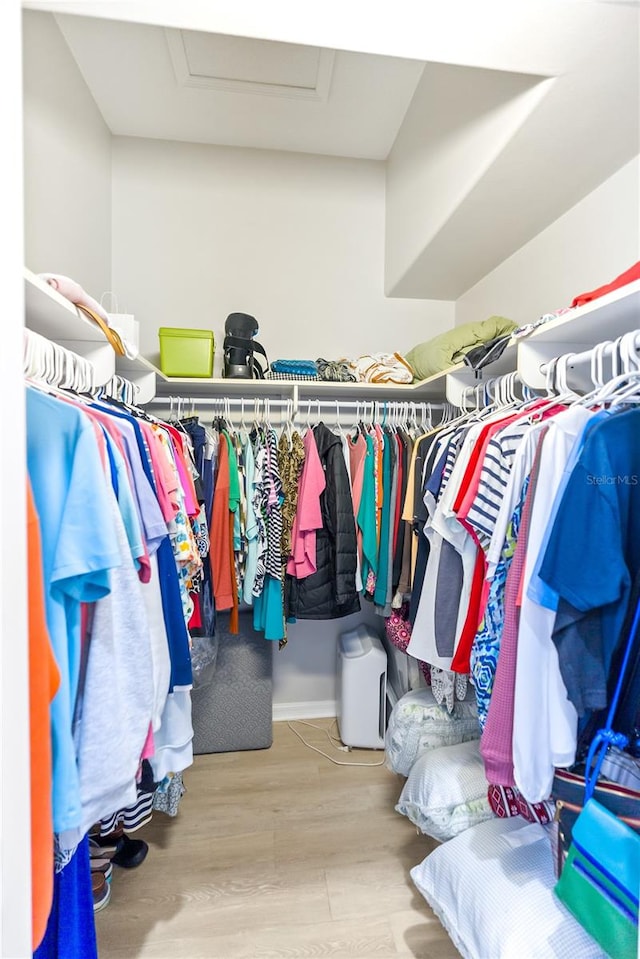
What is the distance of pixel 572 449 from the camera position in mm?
934

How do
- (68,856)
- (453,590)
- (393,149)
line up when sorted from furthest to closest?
1. (393,149)
2. (453,590)
3. (68,856)

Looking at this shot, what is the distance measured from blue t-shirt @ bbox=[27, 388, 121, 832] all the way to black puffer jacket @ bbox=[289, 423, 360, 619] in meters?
1.27

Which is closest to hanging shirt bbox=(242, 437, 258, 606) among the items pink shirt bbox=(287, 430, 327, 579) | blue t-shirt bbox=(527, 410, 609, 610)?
pink shirt bbox=(287, 430, 327, 579)

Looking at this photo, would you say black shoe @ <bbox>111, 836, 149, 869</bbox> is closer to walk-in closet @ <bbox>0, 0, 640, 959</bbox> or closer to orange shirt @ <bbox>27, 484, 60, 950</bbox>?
walk-in closet @ <bbox>0, 0, 640, 959</bbox>

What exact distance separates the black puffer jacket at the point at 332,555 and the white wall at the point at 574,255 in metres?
0.98

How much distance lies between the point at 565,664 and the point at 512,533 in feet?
1.03

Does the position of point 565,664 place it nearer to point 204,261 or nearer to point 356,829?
point 356,829

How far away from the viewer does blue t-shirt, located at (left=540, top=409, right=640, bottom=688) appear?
0.82 m

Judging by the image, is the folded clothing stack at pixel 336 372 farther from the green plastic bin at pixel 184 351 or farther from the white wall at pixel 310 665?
the white wall at pixel 310 665

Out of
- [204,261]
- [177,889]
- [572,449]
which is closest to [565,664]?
[572,449]

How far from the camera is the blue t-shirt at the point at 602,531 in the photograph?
822mm

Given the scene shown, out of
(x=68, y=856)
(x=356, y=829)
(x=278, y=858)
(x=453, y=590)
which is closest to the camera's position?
(x=68, y=856)

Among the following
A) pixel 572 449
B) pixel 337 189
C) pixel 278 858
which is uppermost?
pixel 337 189

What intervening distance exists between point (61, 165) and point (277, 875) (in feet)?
8.88
